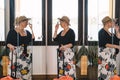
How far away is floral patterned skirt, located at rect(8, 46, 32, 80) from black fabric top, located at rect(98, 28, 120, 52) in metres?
0.53

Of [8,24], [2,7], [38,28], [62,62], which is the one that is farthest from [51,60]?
[2,7]

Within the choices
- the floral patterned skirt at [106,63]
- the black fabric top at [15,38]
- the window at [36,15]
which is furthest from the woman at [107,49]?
the black fabric top at [15,38]

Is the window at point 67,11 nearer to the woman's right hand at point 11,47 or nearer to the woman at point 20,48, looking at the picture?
the woman at point 20,48

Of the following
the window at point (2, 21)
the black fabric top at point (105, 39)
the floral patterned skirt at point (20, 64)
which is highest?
the window at point (2, 21)

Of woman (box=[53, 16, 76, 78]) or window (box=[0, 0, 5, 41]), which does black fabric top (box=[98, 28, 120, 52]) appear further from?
window (box=[0, 0, 5, 41])

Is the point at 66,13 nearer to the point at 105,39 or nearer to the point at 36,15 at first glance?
the point at 36,15

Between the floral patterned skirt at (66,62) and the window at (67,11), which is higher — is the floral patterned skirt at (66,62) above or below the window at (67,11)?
below

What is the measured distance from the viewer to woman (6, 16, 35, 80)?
5.73 ft

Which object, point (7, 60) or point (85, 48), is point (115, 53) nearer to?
point (85, 48)

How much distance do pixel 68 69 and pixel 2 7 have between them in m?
0.67

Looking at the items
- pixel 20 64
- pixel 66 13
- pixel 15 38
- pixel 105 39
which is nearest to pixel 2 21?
pixel 15 38

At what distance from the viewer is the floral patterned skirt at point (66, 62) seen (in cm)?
181

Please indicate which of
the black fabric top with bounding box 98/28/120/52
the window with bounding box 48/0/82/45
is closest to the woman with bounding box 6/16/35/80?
the window with bounding box 48/0/82/45

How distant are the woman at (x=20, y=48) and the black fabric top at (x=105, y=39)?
0.51 m
